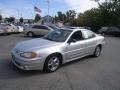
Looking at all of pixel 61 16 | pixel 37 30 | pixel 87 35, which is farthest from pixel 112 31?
pixel 61 16

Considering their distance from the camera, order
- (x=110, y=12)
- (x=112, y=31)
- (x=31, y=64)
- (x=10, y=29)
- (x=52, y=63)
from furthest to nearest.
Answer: (x=110, y=12) < (x=112, y=31) < (x=10, y=29) < (x=52, y=63) < (x=31, y=64)

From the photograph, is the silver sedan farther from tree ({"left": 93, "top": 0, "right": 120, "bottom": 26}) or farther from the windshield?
tree ({"left": 93, "top": 0, "right": 120, "bottom": 26})

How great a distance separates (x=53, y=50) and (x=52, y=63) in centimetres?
47

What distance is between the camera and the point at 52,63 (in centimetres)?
571

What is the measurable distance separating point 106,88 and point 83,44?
265 centimetres

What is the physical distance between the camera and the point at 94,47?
26.1ft

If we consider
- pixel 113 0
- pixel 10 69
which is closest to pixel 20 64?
pixel 10 69

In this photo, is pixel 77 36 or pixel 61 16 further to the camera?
pixel 61 16

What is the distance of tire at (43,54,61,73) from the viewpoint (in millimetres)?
5523

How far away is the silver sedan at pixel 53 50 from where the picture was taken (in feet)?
17.2

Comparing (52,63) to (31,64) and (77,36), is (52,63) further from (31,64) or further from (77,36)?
(77,36)

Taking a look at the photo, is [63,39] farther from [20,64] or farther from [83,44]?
[20,64]

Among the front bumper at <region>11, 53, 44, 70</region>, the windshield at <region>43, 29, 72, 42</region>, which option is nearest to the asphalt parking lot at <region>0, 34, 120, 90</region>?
the front bumper at <region>11, 53, 44, 70</region>

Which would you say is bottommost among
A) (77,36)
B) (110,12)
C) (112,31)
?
(112,31)
